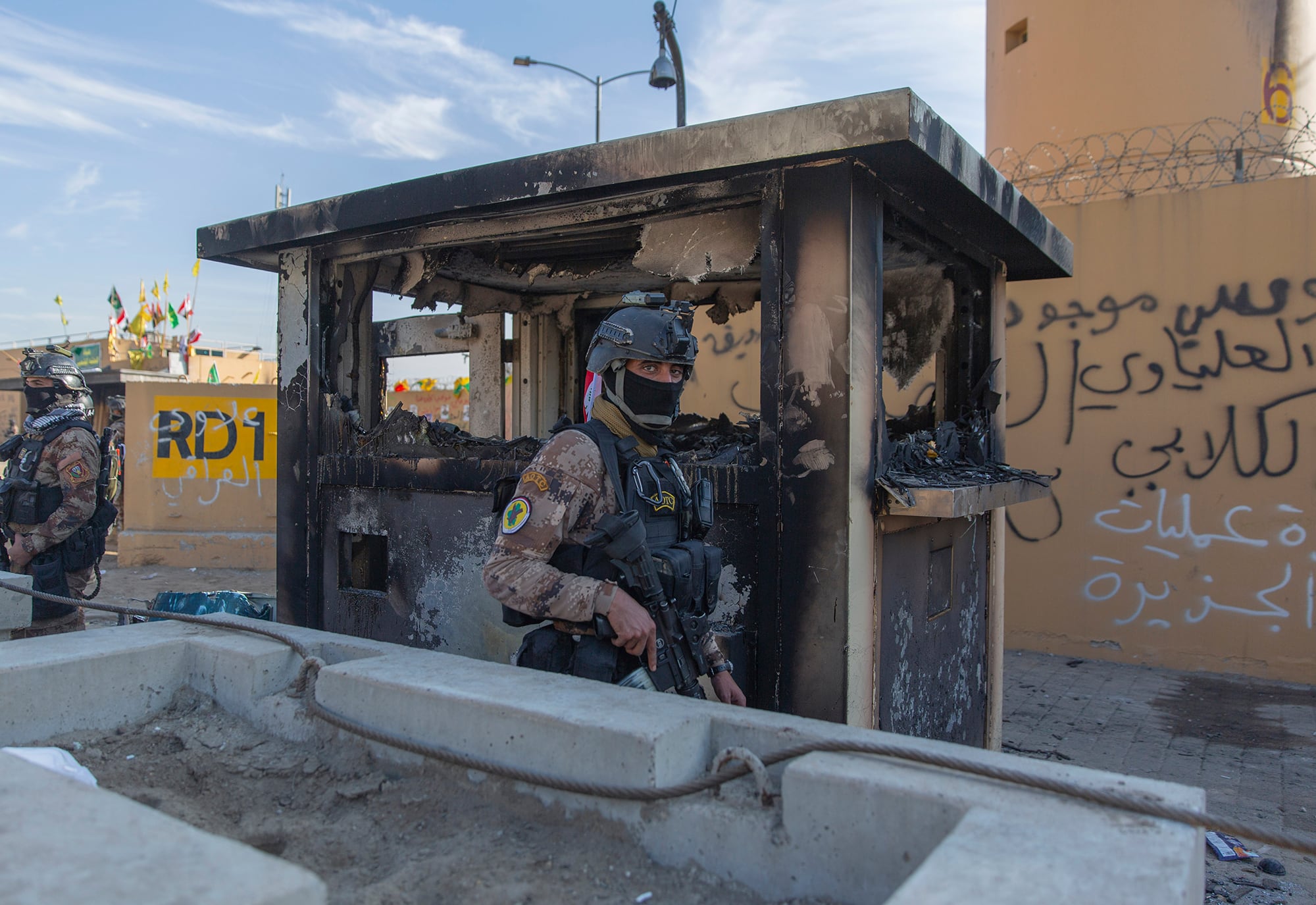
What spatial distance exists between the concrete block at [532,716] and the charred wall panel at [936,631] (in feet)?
4.71

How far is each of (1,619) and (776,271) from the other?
3.27m

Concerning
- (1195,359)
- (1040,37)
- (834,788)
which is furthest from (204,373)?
(834,788)

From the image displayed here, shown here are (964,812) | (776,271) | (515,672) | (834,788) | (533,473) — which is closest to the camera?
(964,812)

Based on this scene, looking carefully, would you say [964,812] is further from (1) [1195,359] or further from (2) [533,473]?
(1) [1195,359]

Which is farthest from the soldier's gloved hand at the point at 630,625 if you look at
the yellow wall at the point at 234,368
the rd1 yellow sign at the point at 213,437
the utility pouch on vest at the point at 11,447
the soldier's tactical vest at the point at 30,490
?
the yellow wall at the point at 234,368

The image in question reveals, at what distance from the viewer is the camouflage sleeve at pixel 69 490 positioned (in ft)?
15.4

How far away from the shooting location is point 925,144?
2.63 meters

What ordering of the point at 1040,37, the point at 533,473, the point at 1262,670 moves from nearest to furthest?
the point at 533,473, the point at 1262,670, the point at 1040,37

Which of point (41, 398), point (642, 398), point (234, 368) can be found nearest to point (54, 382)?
point (41, 398)

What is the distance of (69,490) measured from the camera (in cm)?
475

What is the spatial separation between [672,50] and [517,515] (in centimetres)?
779

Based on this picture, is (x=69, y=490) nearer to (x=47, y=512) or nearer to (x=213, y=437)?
(x=47, y=512)

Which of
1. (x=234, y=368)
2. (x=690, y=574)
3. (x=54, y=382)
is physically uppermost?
(x=234, y=368)

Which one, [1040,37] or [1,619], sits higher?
[1040,37]
